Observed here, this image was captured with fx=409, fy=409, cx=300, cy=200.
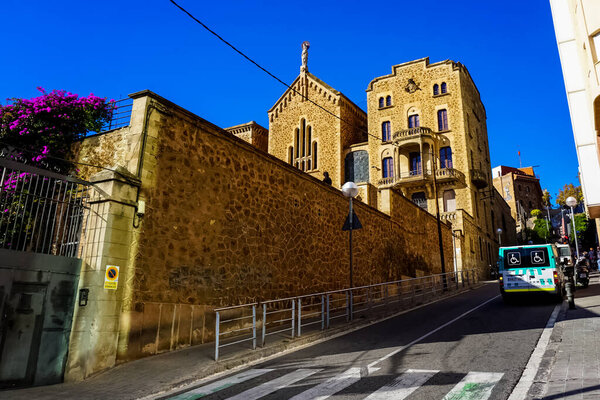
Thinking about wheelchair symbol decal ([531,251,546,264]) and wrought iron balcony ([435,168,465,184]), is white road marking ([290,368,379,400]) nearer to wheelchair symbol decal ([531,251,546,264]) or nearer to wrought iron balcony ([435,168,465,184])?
wheelchair symbol decal ([531,251,546,264])

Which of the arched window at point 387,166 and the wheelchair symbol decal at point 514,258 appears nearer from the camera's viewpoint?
the wheelchair symbol decal at point 514,258

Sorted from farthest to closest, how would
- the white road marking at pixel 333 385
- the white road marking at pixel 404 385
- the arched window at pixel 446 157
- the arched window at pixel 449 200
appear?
the arched window at pixel 446 157 < the arched window at pixel 449 200 < the white road marking at pixel 333 385 < the white road marking at pixel 404 385

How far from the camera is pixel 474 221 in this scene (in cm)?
3659

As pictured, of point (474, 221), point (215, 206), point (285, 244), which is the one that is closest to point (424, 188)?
point (474, 221)

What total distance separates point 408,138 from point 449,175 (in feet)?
16.3

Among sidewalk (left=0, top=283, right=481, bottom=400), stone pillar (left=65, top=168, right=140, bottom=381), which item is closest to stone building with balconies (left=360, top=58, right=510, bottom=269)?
sidewalk (left=0, top=283, right=481, bottom=400)

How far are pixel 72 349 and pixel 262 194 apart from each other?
6.17 metres

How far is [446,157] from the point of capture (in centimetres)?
3816

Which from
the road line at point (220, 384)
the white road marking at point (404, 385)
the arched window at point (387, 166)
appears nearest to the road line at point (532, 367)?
the white road marking at point (404, 385)

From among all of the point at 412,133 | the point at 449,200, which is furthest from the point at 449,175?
the point at 412,133

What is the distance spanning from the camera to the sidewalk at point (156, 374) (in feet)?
19.2

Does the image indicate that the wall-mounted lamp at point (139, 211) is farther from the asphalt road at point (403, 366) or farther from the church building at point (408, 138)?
the church building at point (408, 138)

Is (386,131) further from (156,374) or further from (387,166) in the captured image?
(156,374)

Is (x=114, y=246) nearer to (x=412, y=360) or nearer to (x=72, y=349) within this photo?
(x=72, y=349)
